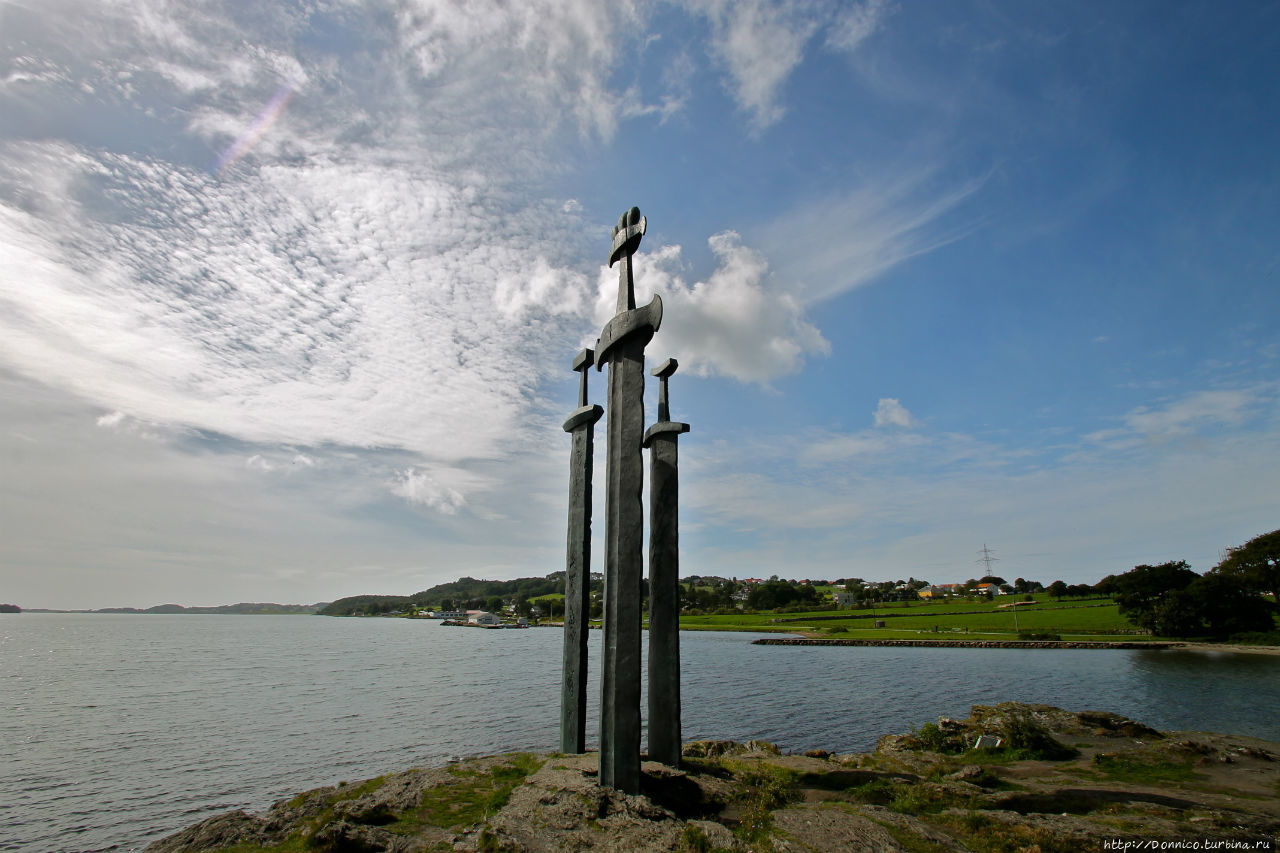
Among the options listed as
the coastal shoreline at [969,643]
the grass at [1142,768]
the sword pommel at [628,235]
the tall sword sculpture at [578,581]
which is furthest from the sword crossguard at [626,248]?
the coastal shoreline at [969,643]

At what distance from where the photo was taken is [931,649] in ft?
226

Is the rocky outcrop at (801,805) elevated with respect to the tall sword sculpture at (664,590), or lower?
lower

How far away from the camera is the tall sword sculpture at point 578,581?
43.5ft

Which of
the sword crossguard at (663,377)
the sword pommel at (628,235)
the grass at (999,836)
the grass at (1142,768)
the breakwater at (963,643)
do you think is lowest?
the breakwater at (963,643)

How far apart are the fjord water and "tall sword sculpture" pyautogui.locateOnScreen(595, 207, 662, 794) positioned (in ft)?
42.1

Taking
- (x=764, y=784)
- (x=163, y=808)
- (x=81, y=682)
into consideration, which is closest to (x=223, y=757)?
(x=163, y=808)

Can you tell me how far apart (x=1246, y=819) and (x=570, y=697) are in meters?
12.6

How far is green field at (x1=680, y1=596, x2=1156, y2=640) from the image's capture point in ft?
251

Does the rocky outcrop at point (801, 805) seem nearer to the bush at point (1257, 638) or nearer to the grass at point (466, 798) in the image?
the grass at point (466, 798)

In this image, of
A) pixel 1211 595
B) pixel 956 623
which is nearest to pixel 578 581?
pixel 1211 595

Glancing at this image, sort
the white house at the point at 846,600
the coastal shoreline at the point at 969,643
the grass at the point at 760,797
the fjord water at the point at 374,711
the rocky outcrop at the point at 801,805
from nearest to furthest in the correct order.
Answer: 1. the rocky outcrop at the point at 801,805
2. the grass at the point at 760,797
3. the fjord water at the point at 374,711
4. the coastal shoreline at the point at 969,643
5. the white house at the point at 846,600

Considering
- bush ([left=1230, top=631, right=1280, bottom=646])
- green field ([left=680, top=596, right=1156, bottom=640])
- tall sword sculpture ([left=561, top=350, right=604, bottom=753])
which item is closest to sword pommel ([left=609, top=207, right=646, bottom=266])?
tall sword sculpture ([left=561, top=350, right=604, bottom=753])

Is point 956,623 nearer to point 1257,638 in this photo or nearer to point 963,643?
point 963,643

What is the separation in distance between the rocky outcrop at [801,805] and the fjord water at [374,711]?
22.6 ft
